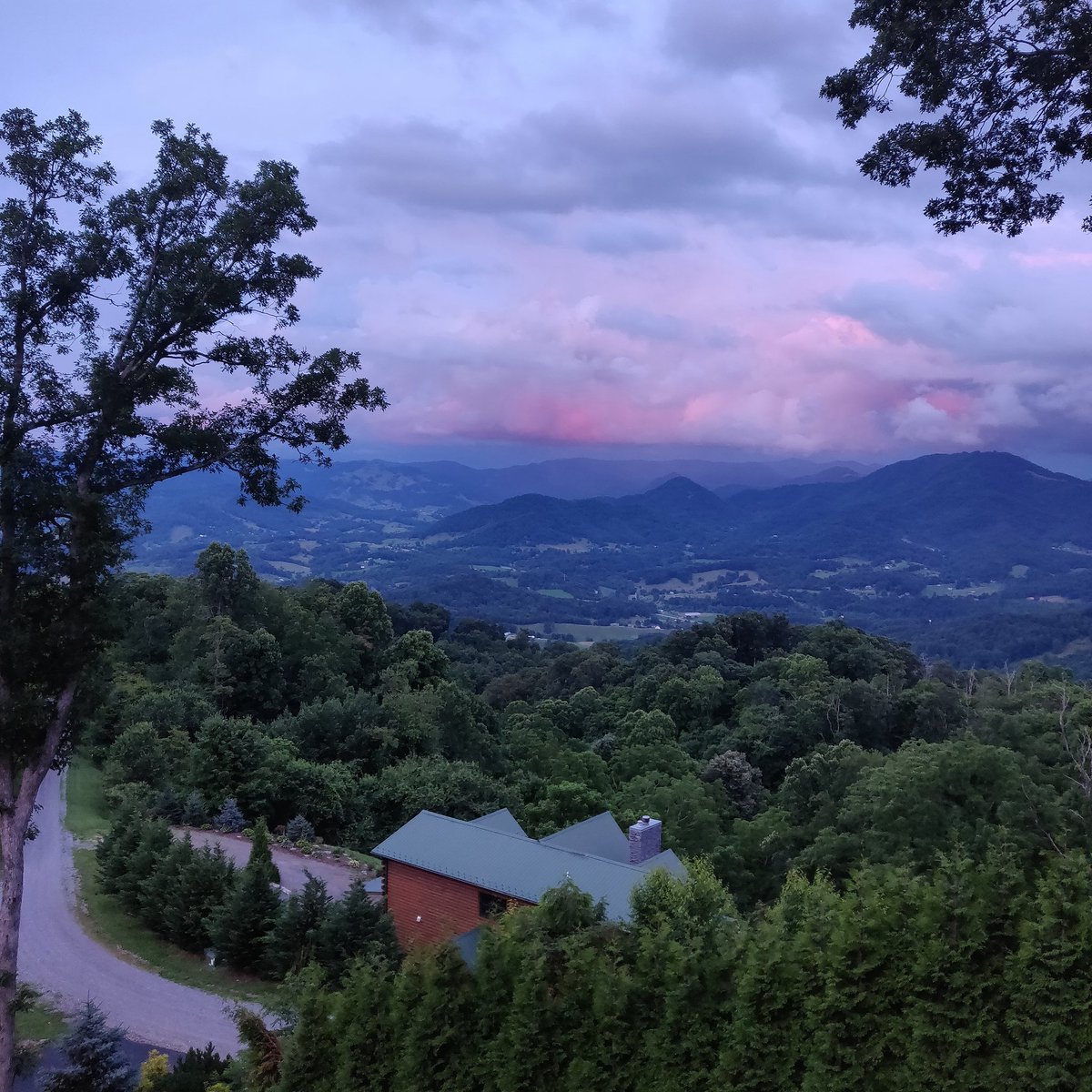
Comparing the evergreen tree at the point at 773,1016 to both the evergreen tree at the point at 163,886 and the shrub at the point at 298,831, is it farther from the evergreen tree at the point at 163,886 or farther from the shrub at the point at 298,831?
the shrub at the point at 298,831

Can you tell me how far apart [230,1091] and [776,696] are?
49.5 meters

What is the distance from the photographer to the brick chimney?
19.6 meters

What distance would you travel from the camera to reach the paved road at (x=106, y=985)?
558 inches

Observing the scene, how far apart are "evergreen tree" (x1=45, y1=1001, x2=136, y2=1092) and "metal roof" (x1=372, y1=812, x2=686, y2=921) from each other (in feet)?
23.9

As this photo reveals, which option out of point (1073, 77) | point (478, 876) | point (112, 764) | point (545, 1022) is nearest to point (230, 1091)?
point (545, 1022)

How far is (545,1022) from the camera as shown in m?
8.62

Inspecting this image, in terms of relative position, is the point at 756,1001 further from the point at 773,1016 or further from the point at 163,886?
the point at 163,886

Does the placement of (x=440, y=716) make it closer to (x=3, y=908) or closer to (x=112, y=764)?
(x=112, y=764)

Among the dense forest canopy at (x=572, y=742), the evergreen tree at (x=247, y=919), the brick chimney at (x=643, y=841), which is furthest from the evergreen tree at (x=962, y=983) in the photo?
the evergreen tree at (x=247, y=919)

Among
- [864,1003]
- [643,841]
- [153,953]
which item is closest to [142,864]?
[153,953]

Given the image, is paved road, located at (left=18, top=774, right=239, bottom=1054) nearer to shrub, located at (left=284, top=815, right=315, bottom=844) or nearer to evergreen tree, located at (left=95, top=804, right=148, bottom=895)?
evergreen tree, located at (left=95, top=804, right=148, bottom=895)

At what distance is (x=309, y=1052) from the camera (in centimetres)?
941

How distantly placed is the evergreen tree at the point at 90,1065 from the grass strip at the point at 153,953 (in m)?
3.36

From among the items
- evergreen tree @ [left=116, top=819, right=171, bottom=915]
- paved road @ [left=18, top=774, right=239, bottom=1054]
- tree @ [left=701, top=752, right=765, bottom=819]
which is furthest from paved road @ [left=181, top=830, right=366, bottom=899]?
tree @ [left=701, top=752, right=765, bottom=819]
